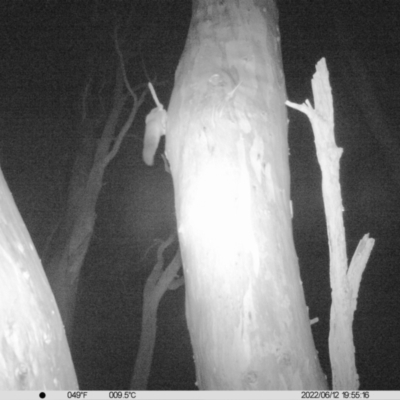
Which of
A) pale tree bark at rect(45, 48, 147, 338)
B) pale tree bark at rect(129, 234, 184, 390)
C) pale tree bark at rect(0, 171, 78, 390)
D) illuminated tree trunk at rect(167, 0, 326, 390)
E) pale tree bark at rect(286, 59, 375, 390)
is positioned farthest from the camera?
pale tree bark at rect(129, 234, 184, 390)

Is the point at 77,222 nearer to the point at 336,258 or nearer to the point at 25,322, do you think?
the point at 336,258

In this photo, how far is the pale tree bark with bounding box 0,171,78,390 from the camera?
912mm

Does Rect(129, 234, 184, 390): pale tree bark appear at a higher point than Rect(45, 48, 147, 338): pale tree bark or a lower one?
lower

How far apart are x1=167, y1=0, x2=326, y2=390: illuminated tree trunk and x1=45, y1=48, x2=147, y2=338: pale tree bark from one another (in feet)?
11.4

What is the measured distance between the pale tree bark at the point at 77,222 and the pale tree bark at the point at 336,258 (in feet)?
11.5

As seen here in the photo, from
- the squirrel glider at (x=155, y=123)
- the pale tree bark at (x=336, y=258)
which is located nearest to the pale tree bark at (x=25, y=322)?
the squirrel glider at (x=155, y=123)

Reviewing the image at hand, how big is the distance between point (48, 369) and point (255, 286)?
1.55 ft

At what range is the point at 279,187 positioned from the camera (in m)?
1.28

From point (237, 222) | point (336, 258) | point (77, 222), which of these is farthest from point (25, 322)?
point (77, 222)

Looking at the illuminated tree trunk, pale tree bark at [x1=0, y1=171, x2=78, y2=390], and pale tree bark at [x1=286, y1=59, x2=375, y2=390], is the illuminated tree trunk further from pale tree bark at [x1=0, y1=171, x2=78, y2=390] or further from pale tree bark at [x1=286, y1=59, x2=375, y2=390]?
pale tree bark at [x1=0, y1=171, x2=78, y2=390]

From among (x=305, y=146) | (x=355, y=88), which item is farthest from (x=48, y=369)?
(x=305, y=146)

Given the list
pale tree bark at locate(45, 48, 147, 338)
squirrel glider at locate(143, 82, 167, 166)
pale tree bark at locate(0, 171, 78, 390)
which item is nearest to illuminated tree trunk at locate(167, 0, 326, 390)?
squirrel glider at locate(143, 82, 167, 166)

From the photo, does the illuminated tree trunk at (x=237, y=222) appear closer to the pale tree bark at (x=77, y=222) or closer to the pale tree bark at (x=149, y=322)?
the pale tree bark at (x=77, y=222)

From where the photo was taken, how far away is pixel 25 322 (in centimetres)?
93
